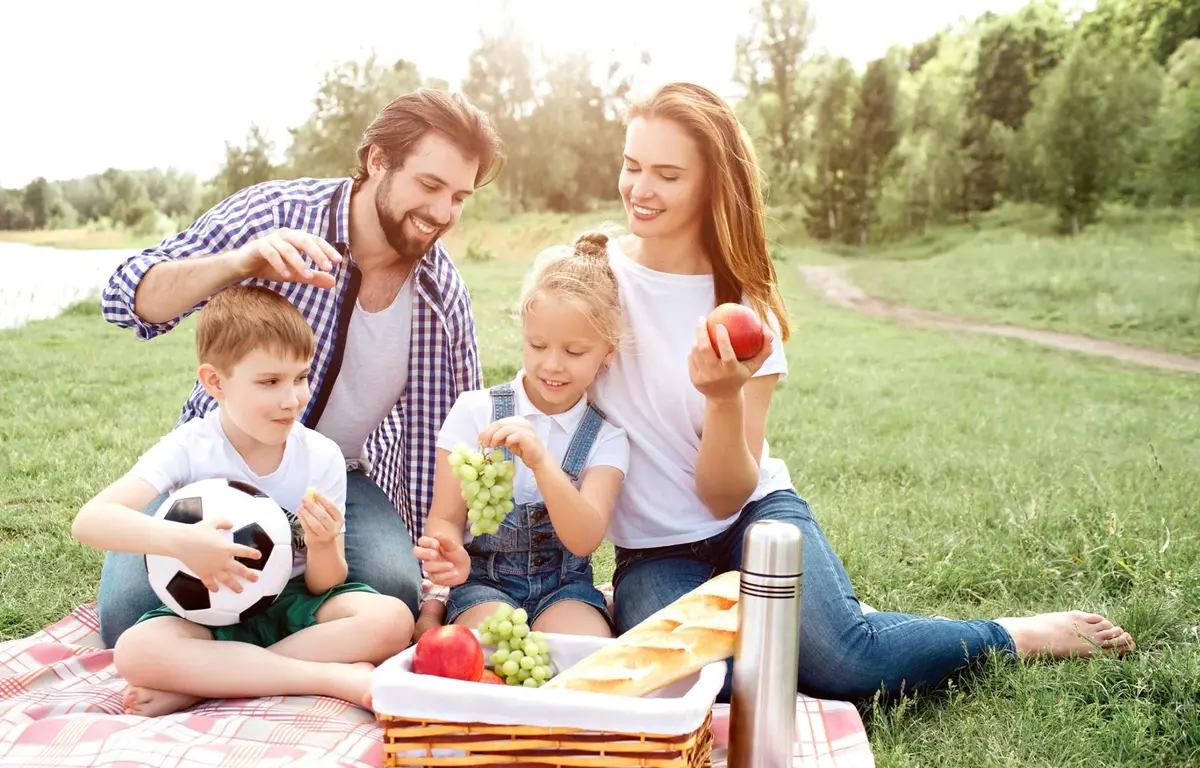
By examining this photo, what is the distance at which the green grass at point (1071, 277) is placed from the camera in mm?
14578

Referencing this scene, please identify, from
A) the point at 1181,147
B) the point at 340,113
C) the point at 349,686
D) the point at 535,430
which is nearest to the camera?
the point at 349,686

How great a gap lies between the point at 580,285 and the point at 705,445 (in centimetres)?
58

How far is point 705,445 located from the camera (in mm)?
2816

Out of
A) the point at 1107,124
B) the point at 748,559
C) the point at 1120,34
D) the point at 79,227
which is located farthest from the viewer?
the point at 1120,34

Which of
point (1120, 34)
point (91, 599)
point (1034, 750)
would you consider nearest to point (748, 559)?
point (1034, 750)

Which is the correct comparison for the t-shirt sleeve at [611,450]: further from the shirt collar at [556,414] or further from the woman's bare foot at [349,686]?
the woman's bare foot at [349,686]

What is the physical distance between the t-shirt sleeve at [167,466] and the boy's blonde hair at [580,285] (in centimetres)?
102

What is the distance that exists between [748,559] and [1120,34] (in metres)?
36.7

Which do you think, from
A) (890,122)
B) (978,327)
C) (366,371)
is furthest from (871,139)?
(366,371)

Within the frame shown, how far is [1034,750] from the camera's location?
2.56 m

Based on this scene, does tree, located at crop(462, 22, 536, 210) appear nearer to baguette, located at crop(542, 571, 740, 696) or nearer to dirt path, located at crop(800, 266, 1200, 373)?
dirt path, located at crop(800, 266, 1200, 373)

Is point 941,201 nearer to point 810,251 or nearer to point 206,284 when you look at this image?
point 810,251

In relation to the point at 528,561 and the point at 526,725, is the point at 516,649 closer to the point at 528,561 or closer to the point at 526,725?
the point at 526,725

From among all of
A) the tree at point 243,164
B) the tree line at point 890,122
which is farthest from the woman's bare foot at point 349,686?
Result: the tree at point 243,164
